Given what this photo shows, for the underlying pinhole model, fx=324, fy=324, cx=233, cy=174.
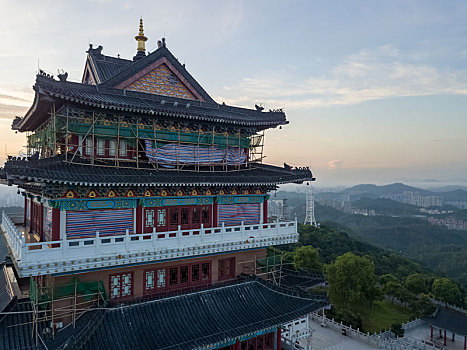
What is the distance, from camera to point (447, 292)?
Answer: 38875mm

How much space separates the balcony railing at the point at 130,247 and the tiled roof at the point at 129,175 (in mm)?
2170

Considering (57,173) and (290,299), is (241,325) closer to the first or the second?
(290,299)

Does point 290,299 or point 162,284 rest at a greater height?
point 162,284

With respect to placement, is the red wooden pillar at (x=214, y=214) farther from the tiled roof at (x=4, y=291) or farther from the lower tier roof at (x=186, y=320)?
the tiled roof at (x=4, y=291)

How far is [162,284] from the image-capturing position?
15.3 meters

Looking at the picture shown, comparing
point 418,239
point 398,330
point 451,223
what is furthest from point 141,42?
point 451,223

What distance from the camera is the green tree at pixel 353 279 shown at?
35.9 meters

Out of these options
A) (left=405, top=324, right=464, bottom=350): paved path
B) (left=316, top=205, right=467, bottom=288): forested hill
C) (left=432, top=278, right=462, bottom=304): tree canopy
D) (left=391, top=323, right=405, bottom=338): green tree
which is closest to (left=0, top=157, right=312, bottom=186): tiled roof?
(left=391, top=323, right=405, bottom=338): green tree

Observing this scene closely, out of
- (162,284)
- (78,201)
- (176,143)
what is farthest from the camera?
(176,143)

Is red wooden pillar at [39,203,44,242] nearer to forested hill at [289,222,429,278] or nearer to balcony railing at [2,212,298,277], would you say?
balcony railing at [2,212,298,277]

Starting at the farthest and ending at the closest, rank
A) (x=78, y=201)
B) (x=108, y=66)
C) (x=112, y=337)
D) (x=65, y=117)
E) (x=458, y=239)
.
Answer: (x=458, y=239)
(x=108, y=66)
(x=65, y=117)
(x=78, y=201)
(x=112, y=337)

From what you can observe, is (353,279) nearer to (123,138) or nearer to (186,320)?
(186,320)

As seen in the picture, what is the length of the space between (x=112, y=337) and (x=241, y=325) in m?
5.21

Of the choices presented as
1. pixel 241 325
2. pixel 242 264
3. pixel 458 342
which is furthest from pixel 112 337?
pixel 458 342
